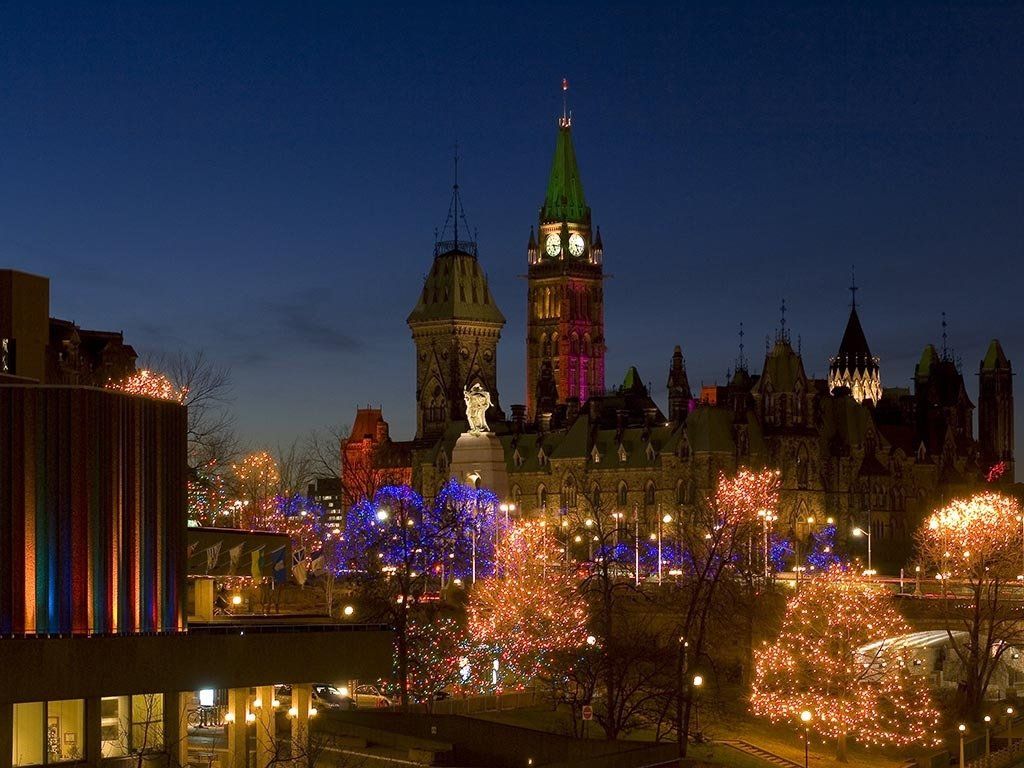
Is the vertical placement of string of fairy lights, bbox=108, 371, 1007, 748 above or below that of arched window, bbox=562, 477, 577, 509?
below

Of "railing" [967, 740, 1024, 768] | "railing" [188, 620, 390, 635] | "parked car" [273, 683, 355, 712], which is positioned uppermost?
"railing" [188, 620, 390, 635]

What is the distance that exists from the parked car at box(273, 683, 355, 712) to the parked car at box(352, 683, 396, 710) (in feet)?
4.30

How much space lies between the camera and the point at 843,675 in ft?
293

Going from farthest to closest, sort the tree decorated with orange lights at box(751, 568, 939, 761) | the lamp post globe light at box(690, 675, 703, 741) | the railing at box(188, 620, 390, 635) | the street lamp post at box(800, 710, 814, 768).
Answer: the tree decorated with orange lights at box(751, 568, 939, 761) < the lamp post globe light at box(690, 675, 703, 741) < the street lamp post at box(800, 710, 814, 768) < the railing at box(188, 620, 390, 635)

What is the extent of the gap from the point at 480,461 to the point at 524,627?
53.1 metres

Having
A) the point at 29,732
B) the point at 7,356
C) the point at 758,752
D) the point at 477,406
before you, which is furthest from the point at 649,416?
the point at 29,732

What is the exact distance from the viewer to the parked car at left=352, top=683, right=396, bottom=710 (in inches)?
3477

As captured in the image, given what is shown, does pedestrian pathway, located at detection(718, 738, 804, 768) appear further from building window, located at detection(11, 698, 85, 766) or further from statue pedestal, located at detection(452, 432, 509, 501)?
statue pedestal, located at detection(452, 432, 509, 501)

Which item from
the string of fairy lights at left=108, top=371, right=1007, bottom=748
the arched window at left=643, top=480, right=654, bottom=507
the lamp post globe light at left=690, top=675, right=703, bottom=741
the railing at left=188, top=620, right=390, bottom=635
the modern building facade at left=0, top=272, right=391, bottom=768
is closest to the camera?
the modern building facade at left=0, top=272, right=391, bottom=768

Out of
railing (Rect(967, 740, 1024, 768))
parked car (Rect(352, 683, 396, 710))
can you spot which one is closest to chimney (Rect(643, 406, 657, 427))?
parked car (Rect(352, 683, 396, 710))

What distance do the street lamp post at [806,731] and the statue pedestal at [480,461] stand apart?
59451 mm

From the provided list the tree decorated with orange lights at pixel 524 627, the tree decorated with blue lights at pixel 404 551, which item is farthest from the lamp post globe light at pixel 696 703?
the tree decorated with blue lights at pixel 404 551

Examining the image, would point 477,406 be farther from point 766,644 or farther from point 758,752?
point 758,752

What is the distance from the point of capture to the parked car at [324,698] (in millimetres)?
77475
